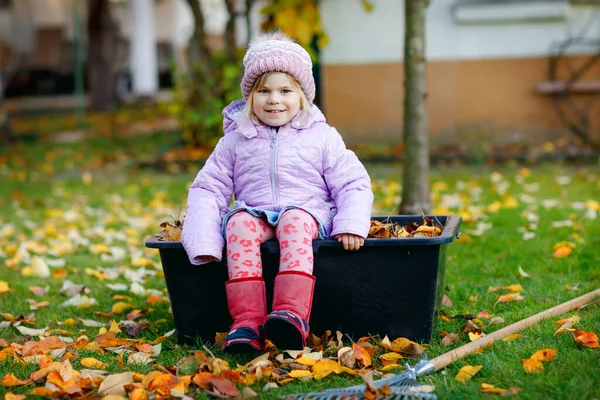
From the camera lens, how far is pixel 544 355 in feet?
8.73

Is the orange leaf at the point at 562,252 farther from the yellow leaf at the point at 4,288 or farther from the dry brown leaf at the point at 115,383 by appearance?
the yellow leaf at the point at 4,288

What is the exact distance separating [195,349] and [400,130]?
5757 mm

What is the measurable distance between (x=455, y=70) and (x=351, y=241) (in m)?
5.70

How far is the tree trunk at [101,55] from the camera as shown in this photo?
1569 centimetres

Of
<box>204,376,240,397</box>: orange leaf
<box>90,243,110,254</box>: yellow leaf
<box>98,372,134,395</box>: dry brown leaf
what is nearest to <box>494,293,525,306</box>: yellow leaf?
<box>204,376,240,397</box>: orange leaf

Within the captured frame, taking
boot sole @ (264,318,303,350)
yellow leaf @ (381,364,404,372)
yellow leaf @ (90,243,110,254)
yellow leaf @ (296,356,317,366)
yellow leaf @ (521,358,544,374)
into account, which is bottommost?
yellow leaf @ (90,243,110,254)

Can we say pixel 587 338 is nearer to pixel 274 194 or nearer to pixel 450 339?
pixel 450 339

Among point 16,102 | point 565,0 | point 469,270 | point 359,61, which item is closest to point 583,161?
point 565,0

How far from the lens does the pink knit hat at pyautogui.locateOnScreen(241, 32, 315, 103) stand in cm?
311

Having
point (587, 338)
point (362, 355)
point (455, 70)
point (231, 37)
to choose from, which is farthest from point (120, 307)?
point (231, 37)

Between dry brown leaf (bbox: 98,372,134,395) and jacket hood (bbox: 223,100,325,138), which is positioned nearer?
dry brown leaf (bbox: 98,372,134,395)

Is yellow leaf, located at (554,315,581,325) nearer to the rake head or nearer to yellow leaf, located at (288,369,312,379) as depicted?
the rake head

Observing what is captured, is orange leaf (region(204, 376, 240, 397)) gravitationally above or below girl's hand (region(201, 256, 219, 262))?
below

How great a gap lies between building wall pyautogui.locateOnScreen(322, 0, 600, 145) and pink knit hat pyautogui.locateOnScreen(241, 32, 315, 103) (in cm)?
522
